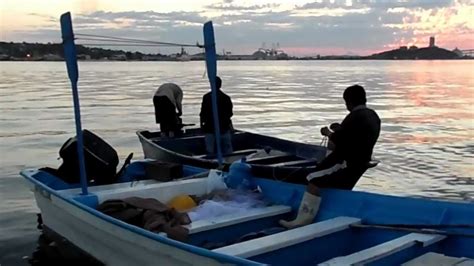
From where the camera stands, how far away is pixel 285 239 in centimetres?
652

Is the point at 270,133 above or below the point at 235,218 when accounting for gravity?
below

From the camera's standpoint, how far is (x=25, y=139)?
2170 cm

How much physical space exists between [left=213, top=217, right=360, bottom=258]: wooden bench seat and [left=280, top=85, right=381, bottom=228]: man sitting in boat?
1.85 feet

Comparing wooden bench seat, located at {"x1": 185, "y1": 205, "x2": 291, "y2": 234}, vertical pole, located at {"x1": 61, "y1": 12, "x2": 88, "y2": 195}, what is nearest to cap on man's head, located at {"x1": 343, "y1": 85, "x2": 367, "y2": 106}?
wooden bench seat, located at {"x1": 185, "y1": 205, "x2": 291, "y2": 234}

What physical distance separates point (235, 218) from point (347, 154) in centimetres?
159

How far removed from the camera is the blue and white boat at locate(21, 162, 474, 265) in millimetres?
6086

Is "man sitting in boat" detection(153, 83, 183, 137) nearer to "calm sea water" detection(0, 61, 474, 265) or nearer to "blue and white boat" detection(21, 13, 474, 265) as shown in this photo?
"calm sea water" detection(0, 61, 474, 265)

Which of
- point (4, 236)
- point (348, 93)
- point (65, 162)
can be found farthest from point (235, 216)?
point (4, 236)

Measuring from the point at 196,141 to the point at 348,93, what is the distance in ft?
22.5

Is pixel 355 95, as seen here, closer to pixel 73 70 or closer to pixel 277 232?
pixel 277 232

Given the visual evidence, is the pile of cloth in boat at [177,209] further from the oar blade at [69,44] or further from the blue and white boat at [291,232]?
the oar blade at [69,44]

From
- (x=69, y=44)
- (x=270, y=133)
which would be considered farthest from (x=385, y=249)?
(x=270, y=133)

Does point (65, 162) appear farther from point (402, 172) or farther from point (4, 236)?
point (402, 172)

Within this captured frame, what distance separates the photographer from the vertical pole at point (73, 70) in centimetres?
833
